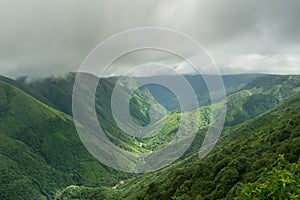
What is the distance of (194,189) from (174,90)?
33047mm

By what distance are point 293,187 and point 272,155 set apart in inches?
1832

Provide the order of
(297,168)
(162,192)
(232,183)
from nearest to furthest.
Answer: (297,168) → (232,183) → (162,192)

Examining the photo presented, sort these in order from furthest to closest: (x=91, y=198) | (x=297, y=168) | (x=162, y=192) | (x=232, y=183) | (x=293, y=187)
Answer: (x=91, y=198) → (x=162, y=192) → (x=232, y=183) → (x=297, y=168) → (x=293, y=187)

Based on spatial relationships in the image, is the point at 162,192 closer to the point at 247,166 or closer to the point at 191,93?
the point at 247,166

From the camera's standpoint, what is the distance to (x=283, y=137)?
6725cm

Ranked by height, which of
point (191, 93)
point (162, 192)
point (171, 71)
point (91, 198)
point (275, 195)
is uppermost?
point (171, 71)

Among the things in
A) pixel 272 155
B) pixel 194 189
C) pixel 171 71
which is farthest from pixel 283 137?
pixel 171 71

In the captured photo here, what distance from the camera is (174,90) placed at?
2689 cm

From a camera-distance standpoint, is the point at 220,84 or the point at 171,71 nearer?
the point at 220,84

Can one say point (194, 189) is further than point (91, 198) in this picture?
No

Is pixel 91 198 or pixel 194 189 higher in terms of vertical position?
pixel 194 189

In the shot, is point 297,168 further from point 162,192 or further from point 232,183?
point 162,192

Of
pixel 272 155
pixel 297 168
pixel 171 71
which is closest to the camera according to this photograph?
pixel 297 168

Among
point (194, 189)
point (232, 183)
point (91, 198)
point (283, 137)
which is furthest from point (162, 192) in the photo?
point (91, 198)
